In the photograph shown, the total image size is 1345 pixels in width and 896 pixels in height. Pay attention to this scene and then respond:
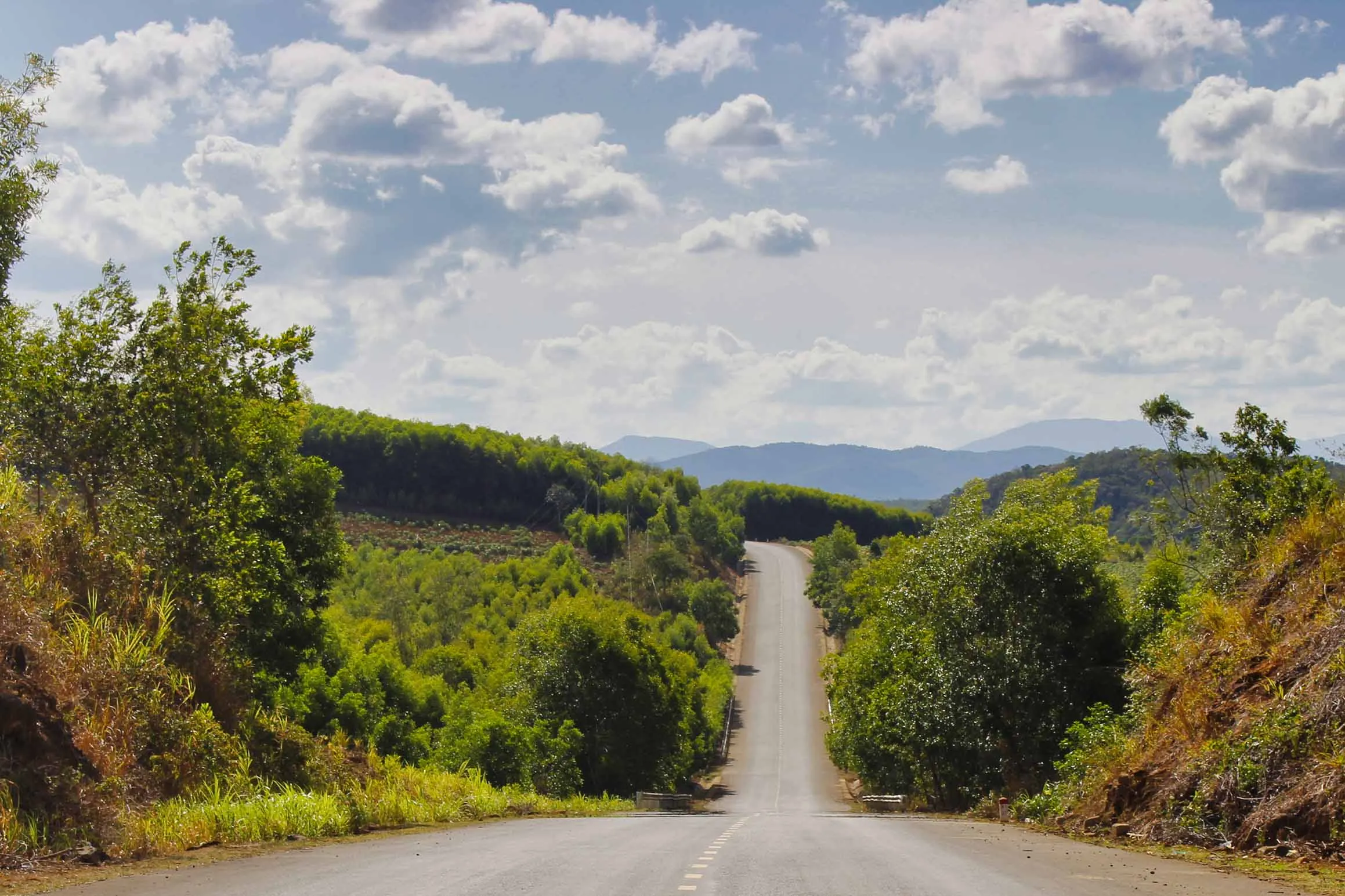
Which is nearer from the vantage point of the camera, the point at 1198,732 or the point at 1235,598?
the point at 1198,732

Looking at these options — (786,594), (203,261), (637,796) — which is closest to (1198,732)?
(203,261)

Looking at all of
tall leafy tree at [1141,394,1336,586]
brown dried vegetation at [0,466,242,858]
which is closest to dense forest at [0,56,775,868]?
brown dried vegetation at [0,466,242,858]

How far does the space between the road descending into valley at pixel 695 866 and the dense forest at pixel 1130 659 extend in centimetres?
173

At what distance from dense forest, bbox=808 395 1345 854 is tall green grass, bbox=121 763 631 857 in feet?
37.0

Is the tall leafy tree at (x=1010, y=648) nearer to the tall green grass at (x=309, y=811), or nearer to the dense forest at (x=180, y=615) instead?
the dense forest at (x=180, y=615)

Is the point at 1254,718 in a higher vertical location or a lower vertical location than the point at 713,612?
higher

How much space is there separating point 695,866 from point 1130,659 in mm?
22368

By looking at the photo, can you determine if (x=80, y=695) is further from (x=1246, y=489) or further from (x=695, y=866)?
(x=1246, y=489)

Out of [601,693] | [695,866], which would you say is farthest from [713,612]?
[695,866]

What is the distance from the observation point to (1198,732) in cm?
1762

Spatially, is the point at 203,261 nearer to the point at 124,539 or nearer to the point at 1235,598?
the point at 124,539

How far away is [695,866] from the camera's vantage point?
41.0 ft

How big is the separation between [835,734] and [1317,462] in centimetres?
2947

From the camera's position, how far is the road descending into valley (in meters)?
10.5
